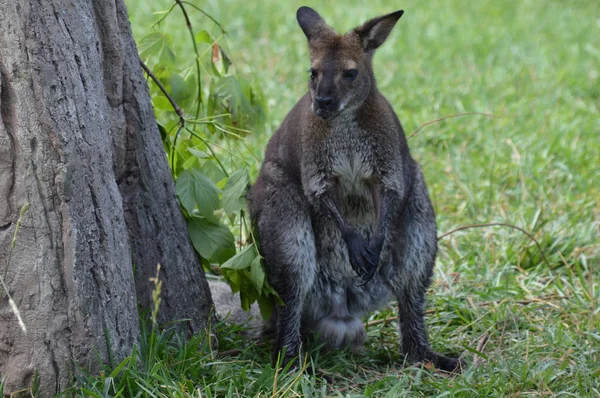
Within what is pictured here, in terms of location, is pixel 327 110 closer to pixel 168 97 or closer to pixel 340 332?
pixel 168 97

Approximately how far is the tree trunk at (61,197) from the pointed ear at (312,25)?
994 mm

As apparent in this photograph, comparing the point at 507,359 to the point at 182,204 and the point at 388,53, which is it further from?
the point at 388,53

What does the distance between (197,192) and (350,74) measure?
0.90 metres

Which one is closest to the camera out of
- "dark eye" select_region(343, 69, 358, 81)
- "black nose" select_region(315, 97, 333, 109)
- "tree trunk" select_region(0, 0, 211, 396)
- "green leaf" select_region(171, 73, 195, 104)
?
"tree trunk" select_region(0, 0, 211, 396)

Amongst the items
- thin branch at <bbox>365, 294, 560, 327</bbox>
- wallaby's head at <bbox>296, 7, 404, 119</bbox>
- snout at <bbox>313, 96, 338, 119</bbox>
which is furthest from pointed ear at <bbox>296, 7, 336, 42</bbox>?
thin branch at <bbox>365, 294, 560, 327</bbox>

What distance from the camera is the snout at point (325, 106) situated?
3.88m

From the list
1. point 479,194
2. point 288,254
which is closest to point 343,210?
point 288,254

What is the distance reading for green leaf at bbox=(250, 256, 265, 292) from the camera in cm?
398

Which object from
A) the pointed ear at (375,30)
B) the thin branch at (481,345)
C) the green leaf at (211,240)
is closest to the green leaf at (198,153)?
the green leaf at (211,240)

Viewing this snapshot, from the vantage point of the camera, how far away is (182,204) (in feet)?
13.2

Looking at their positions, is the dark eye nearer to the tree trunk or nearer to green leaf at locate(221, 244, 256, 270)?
green leaf at locate(221, 244, 256, 270)

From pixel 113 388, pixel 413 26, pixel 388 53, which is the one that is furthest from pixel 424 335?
pixel 413 26

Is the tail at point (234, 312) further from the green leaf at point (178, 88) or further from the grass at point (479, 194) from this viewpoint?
the green leaf at point (178, 88)

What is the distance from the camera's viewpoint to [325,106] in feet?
12.7
